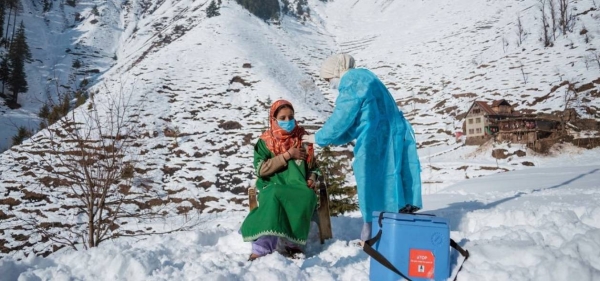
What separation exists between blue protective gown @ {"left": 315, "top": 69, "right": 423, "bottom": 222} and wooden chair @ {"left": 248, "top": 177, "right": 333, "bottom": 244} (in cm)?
62

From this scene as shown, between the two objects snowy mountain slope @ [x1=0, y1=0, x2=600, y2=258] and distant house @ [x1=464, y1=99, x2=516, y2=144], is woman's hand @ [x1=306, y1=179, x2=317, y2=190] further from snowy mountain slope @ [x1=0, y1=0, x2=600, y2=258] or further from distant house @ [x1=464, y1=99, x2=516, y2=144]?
distant house @ [x1=464, y1=99, x2=516, y2=144]

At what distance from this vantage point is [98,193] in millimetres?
5148

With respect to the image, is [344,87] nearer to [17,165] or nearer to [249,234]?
[249,234]

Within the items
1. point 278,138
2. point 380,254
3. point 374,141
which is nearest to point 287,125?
point 278,138

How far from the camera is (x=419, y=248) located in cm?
201

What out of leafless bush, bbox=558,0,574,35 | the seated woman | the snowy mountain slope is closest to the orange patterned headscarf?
the seated woman

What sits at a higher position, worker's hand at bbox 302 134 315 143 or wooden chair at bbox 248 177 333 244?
worker's hand at bbox 302 134 315 143

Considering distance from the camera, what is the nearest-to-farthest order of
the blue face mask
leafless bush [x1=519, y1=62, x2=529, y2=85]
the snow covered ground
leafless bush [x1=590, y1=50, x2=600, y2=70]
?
the snow covered ground, the blue face mask, leafless bush [x1=590, y1=50, x2=600, y2=70], leafless bush [x1=519, y1=62, x2=529, y2=85]

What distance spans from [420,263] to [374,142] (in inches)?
48.2

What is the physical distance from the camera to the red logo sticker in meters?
2.01

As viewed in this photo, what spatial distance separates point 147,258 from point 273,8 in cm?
6623

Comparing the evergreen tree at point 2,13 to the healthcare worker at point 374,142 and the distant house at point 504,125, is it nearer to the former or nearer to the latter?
the distant house at point 504,125

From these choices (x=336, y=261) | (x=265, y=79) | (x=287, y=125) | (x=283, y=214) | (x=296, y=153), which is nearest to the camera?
(x=336, y=261)

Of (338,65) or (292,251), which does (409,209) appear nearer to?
(292,251)
